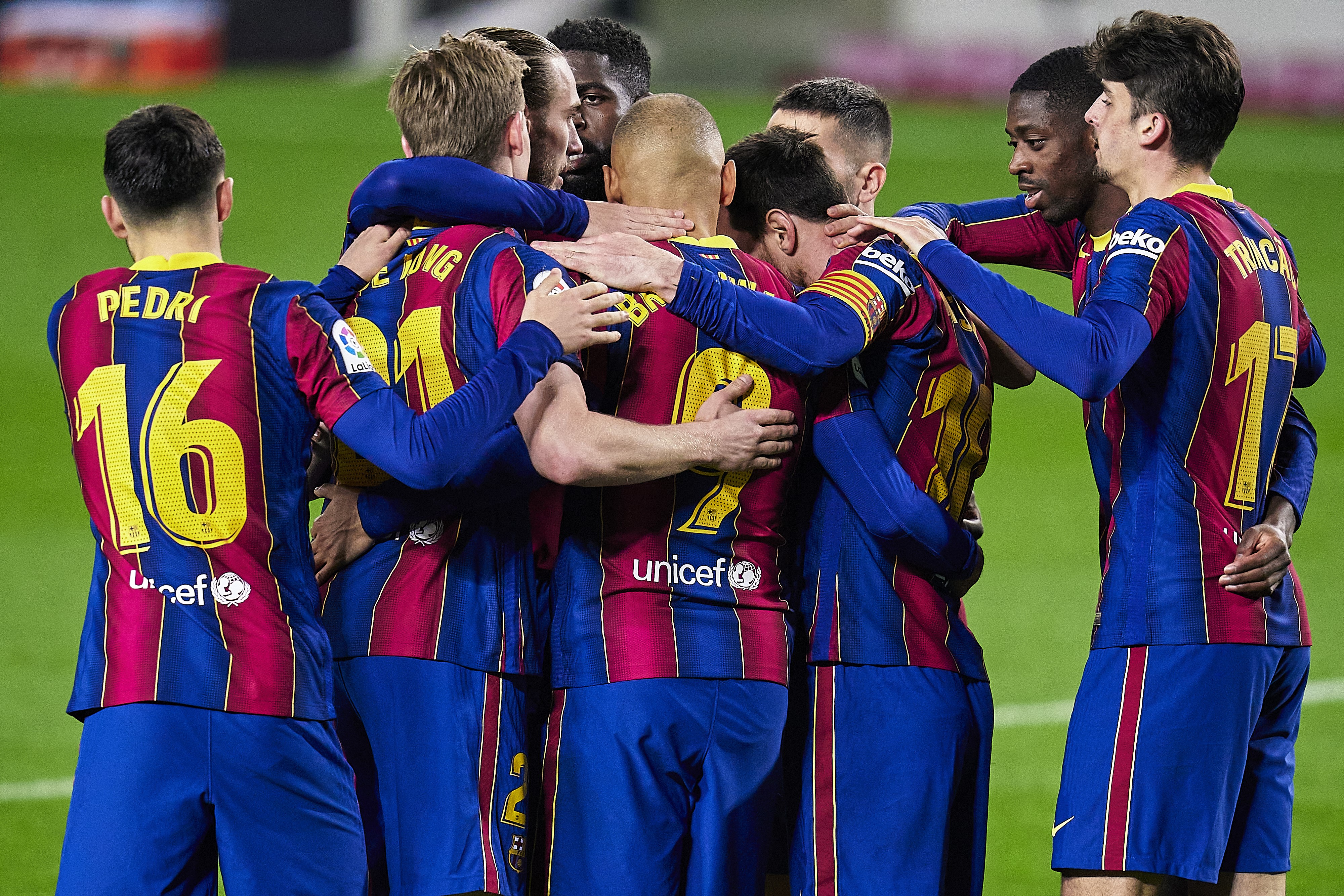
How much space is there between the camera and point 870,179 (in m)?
4.84

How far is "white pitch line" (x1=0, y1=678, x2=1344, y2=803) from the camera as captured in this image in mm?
7152

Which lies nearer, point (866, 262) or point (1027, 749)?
point (866, 262)

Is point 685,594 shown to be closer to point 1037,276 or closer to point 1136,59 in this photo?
point 1136,59

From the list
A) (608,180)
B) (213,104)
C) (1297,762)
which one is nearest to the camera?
(608,180)

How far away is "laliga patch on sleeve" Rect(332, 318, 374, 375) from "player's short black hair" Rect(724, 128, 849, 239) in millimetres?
1194

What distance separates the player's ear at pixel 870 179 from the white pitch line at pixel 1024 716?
Result: 3.63m

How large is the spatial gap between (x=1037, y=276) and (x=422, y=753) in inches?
727

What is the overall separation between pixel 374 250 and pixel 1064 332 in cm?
171

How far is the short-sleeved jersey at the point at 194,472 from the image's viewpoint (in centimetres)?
340

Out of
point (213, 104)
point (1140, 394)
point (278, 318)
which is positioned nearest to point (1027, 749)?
point (1140, 394)

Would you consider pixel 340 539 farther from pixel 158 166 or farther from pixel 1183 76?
pixel 1183 76

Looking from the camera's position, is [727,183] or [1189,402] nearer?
[1189,402]

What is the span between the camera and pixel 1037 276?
21.1 m

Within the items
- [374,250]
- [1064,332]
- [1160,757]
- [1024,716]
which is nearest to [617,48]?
[374,250]
